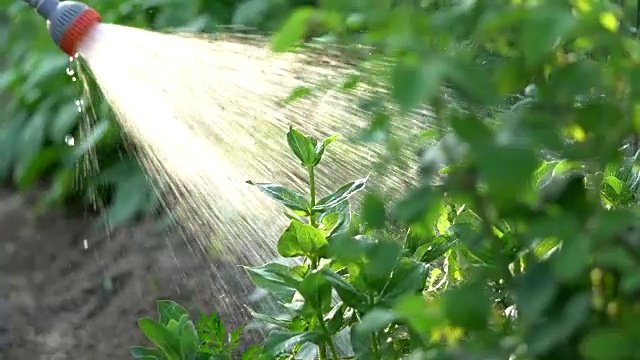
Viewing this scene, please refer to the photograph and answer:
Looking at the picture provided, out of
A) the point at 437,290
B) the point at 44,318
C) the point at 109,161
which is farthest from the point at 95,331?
the point at 437,290

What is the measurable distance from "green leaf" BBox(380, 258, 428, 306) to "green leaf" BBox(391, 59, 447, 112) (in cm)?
39

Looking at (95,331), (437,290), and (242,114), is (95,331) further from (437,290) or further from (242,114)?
(437,290)

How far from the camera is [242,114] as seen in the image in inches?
53.6

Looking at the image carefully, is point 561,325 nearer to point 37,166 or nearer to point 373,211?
point 373,211

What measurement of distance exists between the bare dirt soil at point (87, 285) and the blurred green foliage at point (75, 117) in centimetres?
9

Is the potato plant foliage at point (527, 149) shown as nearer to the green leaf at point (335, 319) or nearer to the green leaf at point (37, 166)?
the green leaf at point (335, 319)

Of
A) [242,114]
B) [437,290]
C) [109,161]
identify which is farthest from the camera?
[109,161]

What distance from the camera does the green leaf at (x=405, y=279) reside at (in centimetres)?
87

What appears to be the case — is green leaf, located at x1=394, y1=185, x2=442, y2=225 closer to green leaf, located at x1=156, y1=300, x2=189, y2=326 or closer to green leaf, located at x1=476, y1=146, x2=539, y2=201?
green leaf, located at x1=476, y1=146, x2=539, y2=201

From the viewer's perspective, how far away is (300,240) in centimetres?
94

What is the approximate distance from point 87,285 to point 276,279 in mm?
1572

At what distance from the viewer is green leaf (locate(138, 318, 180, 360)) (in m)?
0.98

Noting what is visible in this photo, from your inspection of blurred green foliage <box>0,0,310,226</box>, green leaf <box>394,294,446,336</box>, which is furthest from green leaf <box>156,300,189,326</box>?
blurred green foliage <box>0,0,310,226</box>

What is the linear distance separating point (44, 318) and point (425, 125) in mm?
1590
